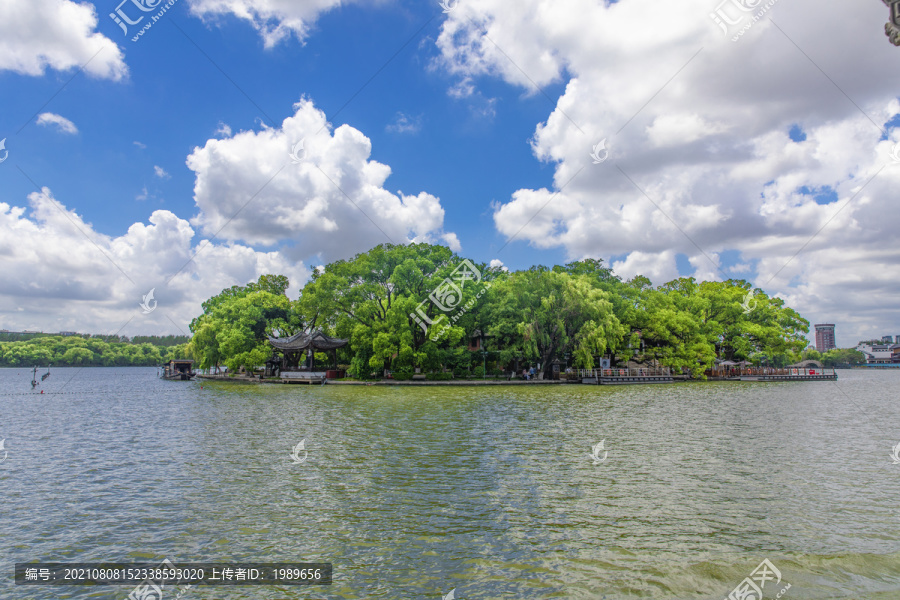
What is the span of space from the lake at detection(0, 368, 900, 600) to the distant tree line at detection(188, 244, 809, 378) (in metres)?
29.6

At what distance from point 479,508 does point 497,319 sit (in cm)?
4113

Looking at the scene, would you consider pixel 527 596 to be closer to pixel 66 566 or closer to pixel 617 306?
pixel 66 566

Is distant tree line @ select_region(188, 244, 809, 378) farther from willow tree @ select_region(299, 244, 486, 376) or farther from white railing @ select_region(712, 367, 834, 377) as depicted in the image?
white railing @ select_region(712, 367, 834, 377)

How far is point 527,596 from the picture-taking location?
19.0ft

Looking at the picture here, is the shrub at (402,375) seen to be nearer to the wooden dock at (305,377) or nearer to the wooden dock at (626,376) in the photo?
the wooden dock at (305,377)

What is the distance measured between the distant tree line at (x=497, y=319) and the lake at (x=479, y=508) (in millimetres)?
29593

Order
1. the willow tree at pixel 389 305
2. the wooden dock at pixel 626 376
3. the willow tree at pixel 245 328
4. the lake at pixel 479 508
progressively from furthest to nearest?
the willow tree at pixel 245 328 < the wooden dock at pixel 626 376 < the willow tree at pixel 389 305 < the lake at pixel 479 508

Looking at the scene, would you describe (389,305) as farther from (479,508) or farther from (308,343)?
(479,508)

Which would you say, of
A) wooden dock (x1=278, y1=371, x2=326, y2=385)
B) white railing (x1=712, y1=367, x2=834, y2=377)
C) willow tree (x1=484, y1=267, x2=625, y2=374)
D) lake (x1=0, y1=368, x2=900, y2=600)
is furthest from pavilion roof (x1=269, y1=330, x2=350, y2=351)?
white railing (x1=712, y1=367, x2=834, y2=377)

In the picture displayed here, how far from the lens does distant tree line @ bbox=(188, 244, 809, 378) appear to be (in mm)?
47562

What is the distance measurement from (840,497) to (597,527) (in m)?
5.35

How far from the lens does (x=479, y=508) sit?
890 centimetres

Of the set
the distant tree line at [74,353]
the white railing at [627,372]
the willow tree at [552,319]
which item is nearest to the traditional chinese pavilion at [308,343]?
the willow tree at [552,319]

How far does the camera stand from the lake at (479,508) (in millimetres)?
6234
